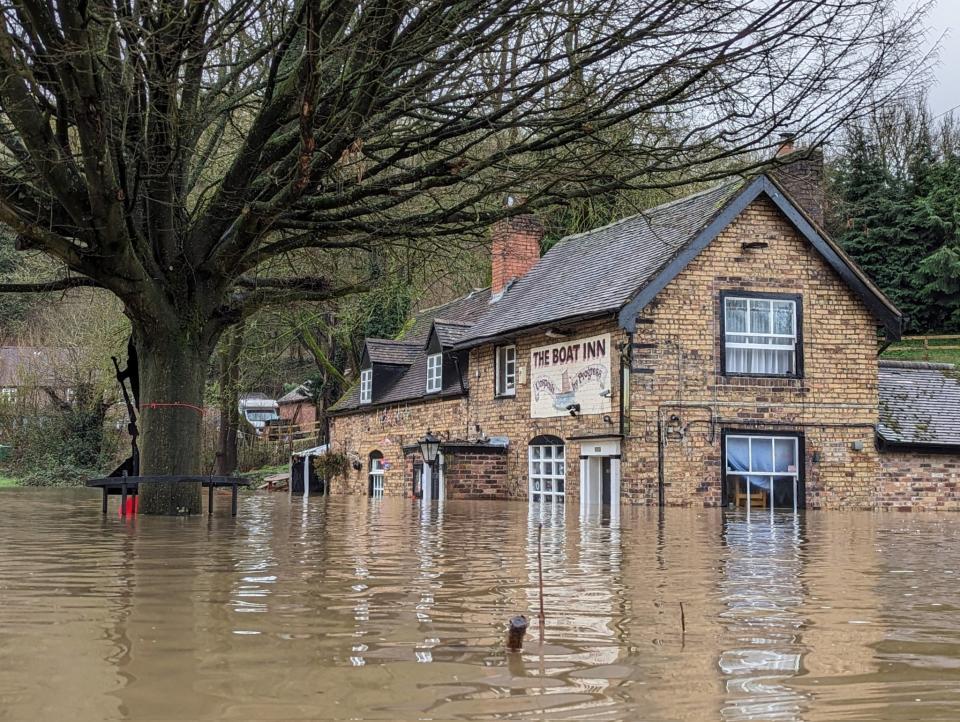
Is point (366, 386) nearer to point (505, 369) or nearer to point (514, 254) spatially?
point (514, 254)

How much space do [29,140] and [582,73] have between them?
4.92 metres

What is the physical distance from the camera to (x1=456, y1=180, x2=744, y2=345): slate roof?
22.5 meters

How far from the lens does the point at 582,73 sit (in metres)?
9.96

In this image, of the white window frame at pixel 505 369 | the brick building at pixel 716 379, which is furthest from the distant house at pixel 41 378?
the brick building at pixel 716 379

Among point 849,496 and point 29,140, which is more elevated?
point 29,140

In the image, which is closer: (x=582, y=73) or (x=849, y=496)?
(x=582, y=73)

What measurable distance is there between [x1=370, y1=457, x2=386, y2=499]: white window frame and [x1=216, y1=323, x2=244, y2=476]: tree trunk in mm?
4732

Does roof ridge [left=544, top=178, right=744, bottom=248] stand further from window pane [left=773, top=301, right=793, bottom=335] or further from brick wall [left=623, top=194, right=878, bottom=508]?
window pane [left=773, top=301, right=793, bottom=335]

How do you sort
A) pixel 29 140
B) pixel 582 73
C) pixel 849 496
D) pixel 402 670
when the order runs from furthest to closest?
1. pixel 849 496
2. pixel 582 73
3. pixel 29 140
4. pixel 402 670

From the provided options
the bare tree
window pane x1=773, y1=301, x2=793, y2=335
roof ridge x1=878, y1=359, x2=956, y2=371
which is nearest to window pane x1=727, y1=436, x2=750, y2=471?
window pane x1=773, y1=301, x2=793, y2=335

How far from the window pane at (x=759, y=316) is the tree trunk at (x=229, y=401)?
14.4 m

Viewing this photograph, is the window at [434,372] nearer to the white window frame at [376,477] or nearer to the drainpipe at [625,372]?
the white window frame at [376,477]

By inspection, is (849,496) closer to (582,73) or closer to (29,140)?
(582,73)

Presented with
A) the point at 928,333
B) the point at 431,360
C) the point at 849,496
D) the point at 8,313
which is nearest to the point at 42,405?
the point at 8,313
